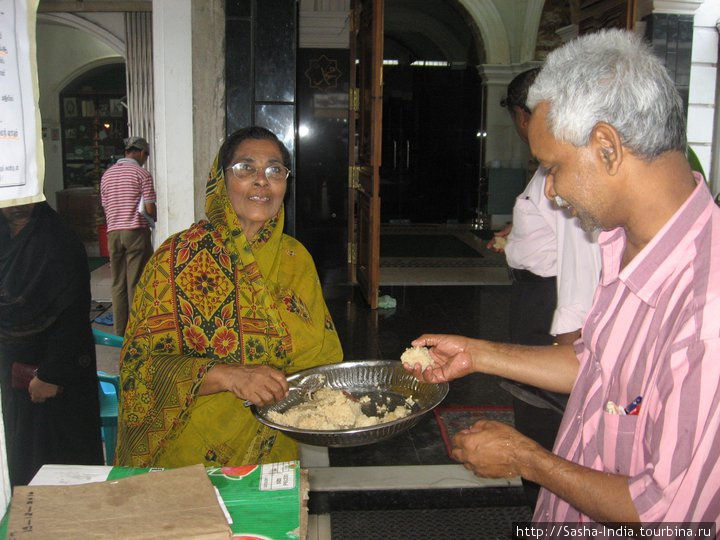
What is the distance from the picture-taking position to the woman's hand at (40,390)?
2.46 m

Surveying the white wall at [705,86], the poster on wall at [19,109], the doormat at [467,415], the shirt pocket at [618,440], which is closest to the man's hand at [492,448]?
the shirt pocket at [618,440]

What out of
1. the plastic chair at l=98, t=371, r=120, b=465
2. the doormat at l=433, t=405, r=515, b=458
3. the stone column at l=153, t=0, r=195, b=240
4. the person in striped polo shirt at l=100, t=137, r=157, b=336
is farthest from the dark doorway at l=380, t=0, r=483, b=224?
the plastic chair at l=98, t=371, r=120, b=465

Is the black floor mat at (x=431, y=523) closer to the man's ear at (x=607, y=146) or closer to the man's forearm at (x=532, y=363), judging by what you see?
the man's forearm at (x=532, y=363)

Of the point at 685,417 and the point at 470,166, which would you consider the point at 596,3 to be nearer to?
the point at 685,417

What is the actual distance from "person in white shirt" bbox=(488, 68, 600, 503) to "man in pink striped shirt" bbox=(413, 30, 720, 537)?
1.11 metres

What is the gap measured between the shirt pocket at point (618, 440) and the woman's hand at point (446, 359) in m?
0.59

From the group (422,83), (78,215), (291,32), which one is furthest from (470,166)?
(291,32)

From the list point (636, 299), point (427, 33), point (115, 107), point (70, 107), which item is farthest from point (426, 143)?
point (636, 299)

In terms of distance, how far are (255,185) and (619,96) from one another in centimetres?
132

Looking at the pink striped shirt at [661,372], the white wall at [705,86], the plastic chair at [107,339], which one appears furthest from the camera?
the white wall at [705,86]

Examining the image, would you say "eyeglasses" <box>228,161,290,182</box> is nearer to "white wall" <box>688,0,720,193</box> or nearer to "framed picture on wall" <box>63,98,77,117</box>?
"white wall" <box>688,0,720,193</box>

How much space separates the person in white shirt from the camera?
2.56m

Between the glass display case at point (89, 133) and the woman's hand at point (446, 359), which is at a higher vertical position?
the glass display case at point (89, 133)

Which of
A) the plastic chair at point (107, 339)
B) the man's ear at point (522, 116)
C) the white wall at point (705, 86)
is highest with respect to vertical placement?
the white wall at point (705, 86)
